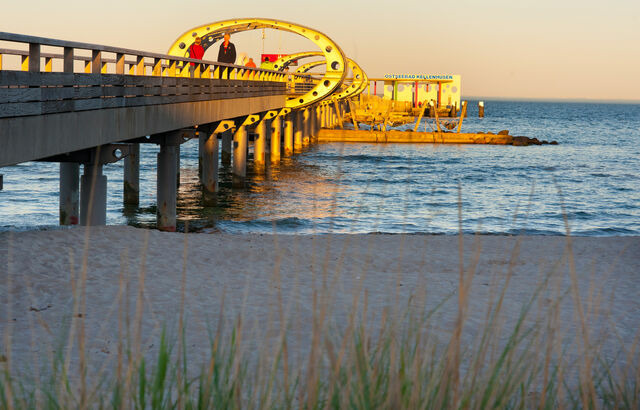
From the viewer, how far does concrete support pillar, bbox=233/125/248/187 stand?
77.0 feet

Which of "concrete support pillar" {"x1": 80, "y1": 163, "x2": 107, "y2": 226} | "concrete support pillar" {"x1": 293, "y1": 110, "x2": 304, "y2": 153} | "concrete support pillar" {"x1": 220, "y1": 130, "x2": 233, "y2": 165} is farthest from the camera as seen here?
"concrete support pillar" {"x1": 293, "y1": 110, "x2": 304, "y2": 153}

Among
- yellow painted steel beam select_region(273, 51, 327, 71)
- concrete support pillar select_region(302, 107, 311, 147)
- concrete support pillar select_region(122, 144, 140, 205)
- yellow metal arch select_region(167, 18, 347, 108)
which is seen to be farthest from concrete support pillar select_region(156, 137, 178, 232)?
concrete support pillar select_region(302, 107, 311, 147)

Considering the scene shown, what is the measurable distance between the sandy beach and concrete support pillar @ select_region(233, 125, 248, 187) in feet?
35.6

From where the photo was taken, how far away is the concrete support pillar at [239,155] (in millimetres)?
23469

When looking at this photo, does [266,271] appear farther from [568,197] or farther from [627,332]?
[568,197]

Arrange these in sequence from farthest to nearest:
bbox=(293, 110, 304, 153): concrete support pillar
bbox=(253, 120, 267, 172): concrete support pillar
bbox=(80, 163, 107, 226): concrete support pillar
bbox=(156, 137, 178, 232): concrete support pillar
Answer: bbox=(293, 110, 304, 153): concrete support pillar, bbox=(253, 120, 267, 172): concrete support pillar, bbox=(156, 137, 178, 232): concrete support pillar, bbox=(80, 163, 107, 226): concrete support pillar

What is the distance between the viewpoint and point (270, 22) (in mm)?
25094

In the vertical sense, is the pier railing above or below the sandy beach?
above

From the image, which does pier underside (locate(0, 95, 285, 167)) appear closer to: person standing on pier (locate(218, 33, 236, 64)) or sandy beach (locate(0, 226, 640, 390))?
sandy beach (locate(0, 226, 640, 390))

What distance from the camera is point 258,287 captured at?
847cm

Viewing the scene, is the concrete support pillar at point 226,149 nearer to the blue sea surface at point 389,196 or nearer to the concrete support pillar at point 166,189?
the blue sea surface at point 389,196

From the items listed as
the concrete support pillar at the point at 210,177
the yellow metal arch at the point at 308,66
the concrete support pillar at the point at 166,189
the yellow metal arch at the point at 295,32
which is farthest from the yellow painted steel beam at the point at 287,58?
the concrete support pillar at the point at 166,189

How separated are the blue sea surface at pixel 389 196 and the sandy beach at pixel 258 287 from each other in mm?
835

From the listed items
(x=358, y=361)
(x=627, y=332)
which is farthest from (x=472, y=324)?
(x=358, y=361)
